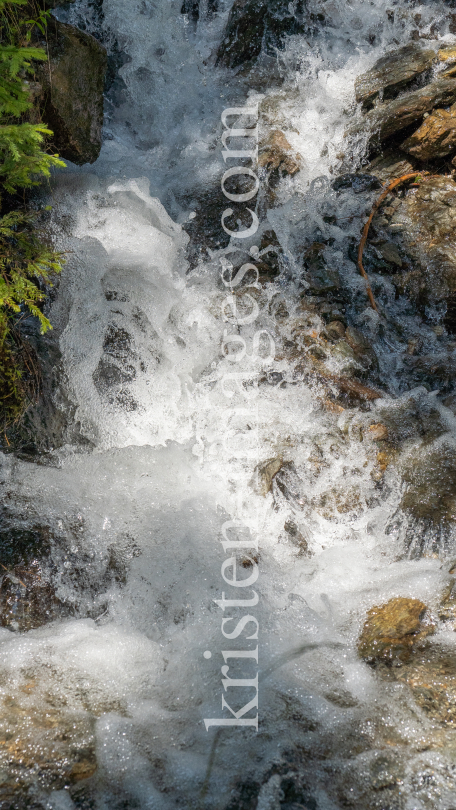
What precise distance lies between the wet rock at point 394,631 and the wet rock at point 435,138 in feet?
15.3

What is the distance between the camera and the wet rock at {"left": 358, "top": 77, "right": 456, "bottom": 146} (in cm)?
575

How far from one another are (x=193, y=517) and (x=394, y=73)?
5797 millimetres

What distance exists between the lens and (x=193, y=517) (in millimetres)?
3865

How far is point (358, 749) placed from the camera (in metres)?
2.72

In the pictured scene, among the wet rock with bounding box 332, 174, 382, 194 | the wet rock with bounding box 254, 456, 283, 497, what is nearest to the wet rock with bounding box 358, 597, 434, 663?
the wet rock with bounding box 254, 456, 283, 497

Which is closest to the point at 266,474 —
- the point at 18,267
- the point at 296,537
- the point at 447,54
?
the point at 296,537

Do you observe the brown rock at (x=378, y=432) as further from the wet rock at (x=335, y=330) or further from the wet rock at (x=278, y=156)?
the wet rock at (x=278, y=156)

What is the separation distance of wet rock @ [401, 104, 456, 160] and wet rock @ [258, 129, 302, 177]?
124 centimetres

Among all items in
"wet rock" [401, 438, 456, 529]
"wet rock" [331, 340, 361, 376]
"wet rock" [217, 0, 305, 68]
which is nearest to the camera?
"wet rock" [401, 438, 456, 529]

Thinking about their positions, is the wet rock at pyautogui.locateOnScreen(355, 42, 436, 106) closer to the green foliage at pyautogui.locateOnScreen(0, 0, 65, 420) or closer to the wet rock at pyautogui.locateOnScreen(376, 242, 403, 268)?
the wet rock at pyautogui.locateOnScreen(376, 242, 403, 268)

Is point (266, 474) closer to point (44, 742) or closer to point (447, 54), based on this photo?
point (44, 742)

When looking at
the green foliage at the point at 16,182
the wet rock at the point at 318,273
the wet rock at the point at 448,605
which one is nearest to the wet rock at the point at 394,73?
the wet rock at the point at 318,273

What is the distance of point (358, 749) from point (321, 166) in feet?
17.9

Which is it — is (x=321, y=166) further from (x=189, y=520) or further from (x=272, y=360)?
(x=189, y=520)
